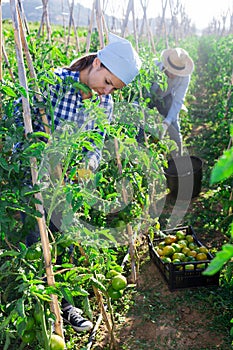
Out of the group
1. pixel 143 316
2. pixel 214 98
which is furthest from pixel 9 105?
pixel 214 98

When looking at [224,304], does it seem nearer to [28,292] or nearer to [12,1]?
[28,292]

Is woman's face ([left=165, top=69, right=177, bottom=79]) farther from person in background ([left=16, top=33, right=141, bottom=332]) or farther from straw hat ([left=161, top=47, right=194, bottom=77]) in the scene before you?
person in background ([left=16, top=33, right=141, bottom=332])

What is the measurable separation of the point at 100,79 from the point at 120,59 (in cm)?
14

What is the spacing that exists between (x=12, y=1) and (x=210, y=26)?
115ft

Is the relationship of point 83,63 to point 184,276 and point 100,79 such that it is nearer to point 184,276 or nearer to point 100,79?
point 100,79

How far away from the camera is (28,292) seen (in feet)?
5.51

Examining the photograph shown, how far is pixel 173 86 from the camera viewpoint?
4168mm

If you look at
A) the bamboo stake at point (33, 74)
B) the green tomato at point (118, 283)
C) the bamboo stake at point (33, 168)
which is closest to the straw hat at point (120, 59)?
the bamboo stake at point (33, 74)

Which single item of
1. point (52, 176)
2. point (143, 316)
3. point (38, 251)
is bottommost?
point (143, 316)

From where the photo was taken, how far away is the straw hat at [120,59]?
209 centimetres

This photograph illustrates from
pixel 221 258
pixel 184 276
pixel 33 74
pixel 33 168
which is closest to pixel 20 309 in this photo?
pixel 33 168

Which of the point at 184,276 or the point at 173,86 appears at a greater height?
the point at 173,86

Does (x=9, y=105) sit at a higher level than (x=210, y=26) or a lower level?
higher

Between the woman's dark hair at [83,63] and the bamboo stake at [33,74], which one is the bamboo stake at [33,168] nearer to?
the bamboo stake at [33,74]
